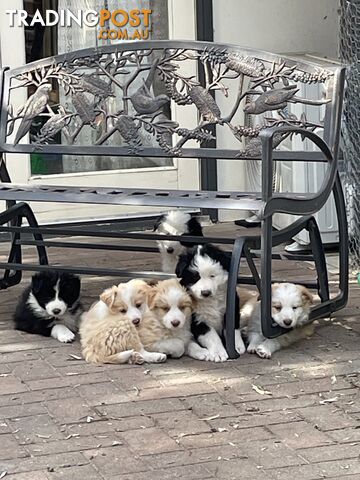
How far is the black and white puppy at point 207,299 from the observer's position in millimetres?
5770

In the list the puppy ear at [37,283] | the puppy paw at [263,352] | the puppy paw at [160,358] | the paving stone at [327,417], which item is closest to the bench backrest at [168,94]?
the puppy ear at [37,283]

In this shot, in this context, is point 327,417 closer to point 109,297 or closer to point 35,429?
point 35,429

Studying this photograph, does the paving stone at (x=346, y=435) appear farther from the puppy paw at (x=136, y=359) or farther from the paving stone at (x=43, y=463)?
the puppy paw at (x=136, y=359)

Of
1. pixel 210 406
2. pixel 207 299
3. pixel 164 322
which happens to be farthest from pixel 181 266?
pixel 210 406

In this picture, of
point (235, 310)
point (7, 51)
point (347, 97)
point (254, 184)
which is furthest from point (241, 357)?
point (7, 51)

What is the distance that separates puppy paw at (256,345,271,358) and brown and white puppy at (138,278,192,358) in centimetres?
38

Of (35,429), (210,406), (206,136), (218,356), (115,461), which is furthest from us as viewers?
(206,136)

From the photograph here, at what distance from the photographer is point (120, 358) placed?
18.6ft

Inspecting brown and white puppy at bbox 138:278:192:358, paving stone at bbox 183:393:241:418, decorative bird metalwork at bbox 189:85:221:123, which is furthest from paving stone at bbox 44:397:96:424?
decorative bird metalwork at bbox 189:85:221:123

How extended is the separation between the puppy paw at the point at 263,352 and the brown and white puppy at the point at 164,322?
0.38 metres

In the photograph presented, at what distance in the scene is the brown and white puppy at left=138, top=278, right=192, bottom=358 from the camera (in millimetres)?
5723

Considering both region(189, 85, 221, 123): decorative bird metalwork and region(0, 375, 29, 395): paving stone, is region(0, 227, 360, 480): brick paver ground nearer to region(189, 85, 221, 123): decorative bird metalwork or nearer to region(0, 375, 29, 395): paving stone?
region(0, 375, 29, 395): paving stone

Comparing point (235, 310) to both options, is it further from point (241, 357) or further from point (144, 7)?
point (144, 7)

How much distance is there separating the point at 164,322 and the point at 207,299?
0.93 feet
